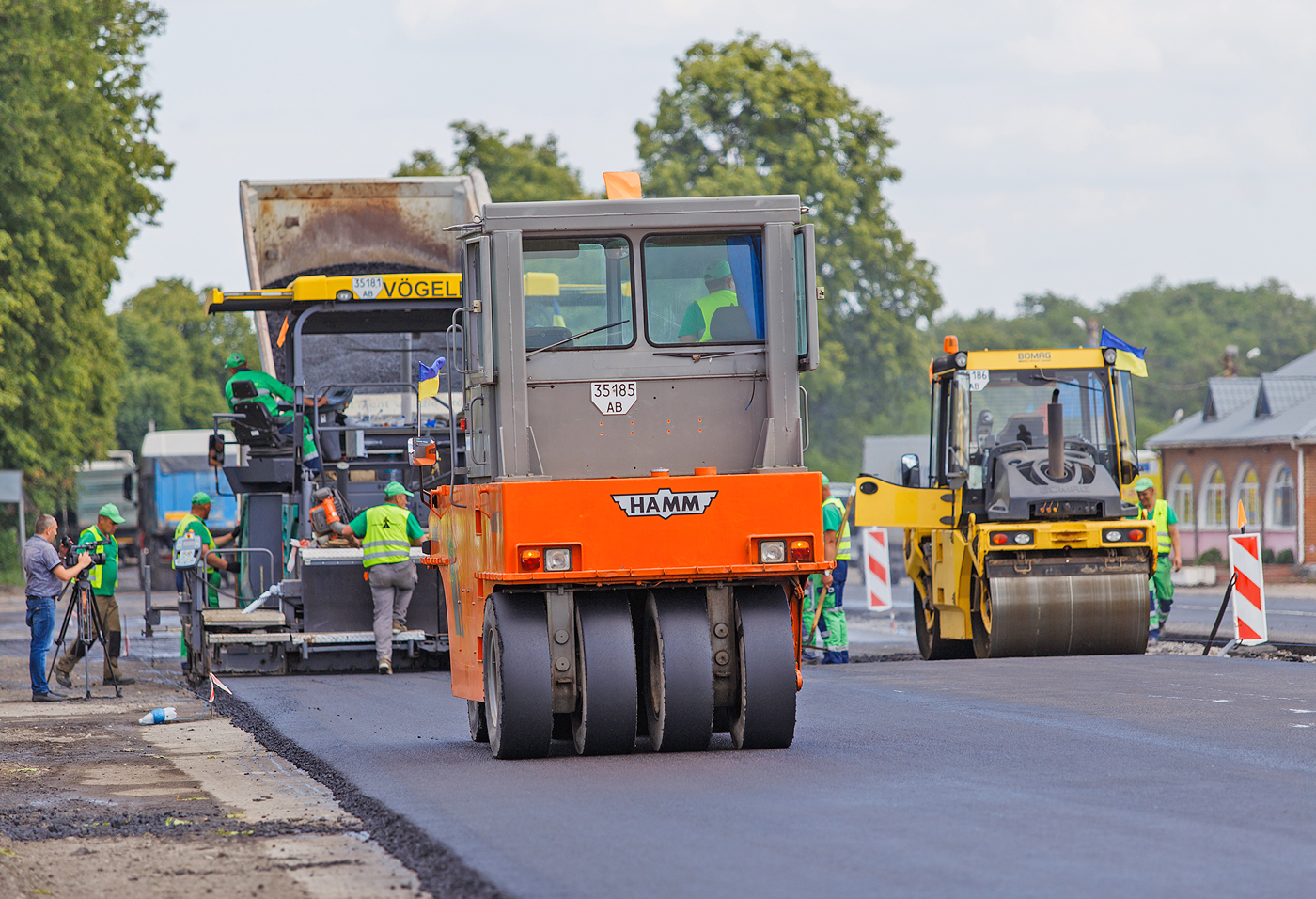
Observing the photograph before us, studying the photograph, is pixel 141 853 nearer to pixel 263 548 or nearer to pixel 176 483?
pixel 263 548

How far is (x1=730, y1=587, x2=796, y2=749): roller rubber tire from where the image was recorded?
353 inches

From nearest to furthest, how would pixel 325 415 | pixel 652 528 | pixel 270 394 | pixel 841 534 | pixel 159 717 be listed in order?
pixel 652 528 < pixel 159 717 < pixel 325 415 < pixel 270 394 < pixel 841 534

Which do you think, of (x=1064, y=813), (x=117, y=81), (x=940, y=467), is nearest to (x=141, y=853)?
(x=1064, y=813)

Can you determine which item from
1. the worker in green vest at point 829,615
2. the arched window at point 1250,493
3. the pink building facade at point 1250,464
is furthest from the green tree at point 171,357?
the worker in green vest at point 829,615

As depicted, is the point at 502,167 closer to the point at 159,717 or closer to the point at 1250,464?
the point at 1250,464

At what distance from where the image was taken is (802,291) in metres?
9.34

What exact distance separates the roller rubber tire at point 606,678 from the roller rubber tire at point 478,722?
113 centimetres

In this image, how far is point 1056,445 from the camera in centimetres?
1522

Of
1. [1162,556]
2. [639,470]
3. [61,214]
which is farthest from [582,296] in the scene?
[61,214]

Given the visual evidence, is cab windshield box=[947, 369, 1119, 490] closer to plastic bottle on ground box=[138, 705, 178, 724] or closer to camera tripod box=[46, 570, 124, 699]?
plastic bottle on ground box=[138, 705, 178, 724]

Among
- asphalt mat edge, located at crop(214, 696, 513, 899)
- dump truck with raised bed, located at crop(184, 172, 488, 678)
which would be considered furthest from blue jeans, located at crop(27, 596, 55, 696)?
asphalt mat edge, located at crop(214, 696, 513, 899)

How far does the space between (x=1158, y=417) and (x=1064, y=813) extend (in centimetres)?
8144

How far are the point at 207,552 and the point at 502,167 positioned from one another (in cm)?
3475

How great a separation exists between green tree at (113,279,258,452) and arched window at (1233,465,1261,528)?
35.0 metres
